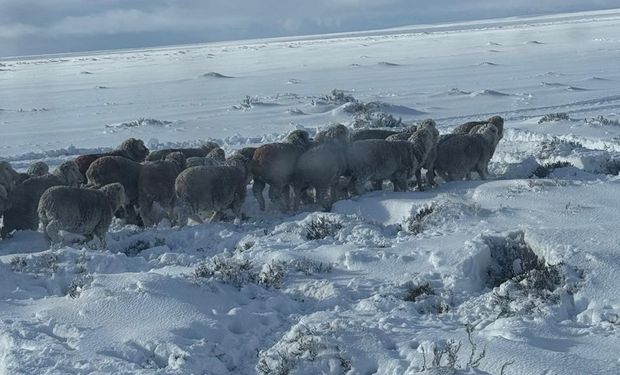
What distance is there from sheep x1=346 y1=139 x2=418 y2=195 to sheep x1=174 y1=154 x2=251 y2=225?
183cm

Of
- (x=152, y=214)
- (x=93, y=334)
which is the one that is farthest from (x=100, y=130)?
(x=93, y=334)

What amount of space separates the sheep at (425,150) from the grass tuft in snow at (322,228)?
2737mm

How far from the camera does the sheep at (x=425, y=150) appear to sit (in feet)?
38.4

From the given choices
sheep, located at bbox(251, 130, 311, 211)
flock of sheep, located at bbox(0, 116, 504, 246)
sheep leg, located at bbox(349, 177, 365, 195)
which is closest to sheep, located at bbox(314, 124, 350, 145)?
flock of sheep, located at bbox(0, 116, 504, 246)

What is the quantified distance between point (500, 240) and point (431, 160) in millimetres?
4084

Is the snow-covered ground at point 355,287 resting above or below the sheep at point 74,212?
below

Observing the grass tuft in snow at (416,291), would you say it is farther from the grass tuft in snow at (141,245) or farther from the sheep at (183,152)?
the sheep at (183,152)

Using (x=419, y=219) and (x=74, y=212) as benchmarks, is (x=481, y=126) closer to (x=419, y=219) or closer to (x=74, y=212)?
(x=419, y=219)

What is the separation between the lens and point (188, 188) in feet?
33.3

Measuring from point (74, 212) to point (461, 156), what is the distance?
20.4ft

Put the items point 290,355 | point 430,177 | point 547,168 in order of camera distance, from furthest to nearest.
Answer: point 547,168
point 430,177
point 290,355

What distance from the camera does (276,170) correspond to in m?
11.1

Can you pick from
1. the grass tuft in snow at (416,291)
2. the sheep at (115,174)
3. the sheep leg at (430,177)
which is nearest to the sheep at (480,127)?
the sheep leg at (430,177)

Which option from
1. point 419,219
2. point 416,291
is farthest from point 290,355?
point 419,219
